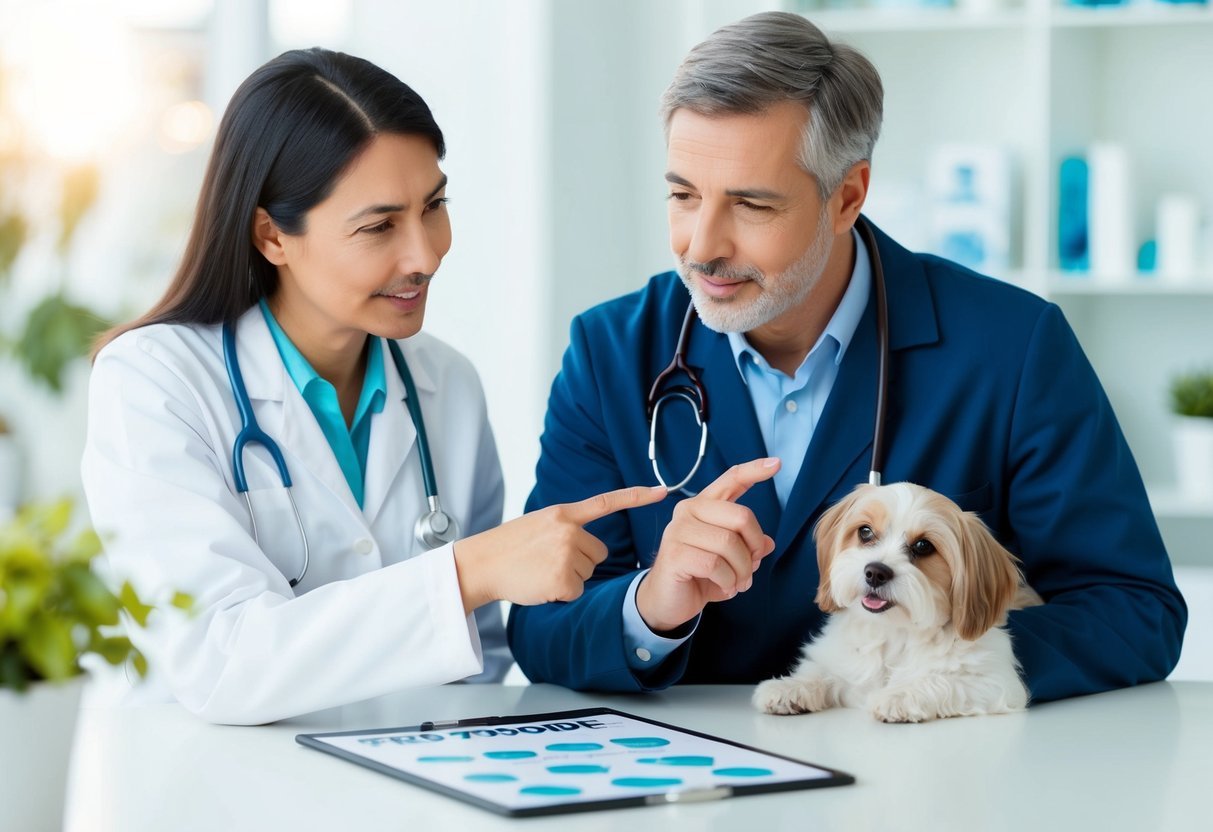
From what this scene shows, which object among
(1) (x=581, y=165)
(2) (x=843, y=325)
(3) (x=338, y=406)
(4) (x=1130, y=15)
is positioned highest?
(4) (x=1130, y=15)

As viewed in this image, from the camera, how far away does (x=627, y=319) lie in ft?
6.57

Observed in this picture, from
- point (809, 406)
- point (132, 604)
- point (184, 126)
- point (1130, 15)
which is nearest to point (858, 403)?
point (809, 406)

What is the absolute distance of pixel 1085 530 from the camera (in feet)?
5.71

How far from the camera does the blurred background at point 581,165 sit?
137 inches

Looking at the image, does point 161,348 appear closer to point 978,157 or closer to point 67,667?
point 67,667

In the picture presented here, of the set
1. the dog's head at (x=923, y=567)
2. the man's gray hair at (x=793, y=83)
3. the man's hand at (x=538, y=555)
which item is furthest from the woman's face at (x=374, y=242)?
the dog's head at (x=923, y=567)

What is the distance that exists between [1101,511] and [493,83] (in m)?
2.25

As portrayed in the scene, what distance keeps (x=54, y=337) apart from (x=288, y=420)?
226 cm

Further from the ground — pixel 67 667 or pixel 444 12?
pixel 444 12

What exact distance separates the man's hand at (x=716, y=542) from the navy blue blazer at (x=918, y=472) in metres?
0.13

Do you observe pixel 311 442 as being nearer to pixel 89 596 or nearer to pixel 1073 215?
pixel 89 596

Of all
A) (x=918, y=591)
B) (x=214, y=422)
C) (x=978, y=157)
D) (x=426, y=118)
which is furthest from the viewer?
(x=978, y=157)

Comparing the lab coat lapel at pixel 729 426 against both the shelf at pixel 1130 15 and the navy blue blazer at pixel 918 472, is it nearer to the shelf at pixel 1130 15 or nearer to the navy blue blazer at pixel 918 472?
the navy blue blazer at pixel 918 472

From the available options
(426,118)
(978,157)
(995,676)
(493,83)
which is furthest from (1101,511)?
(493,83)
